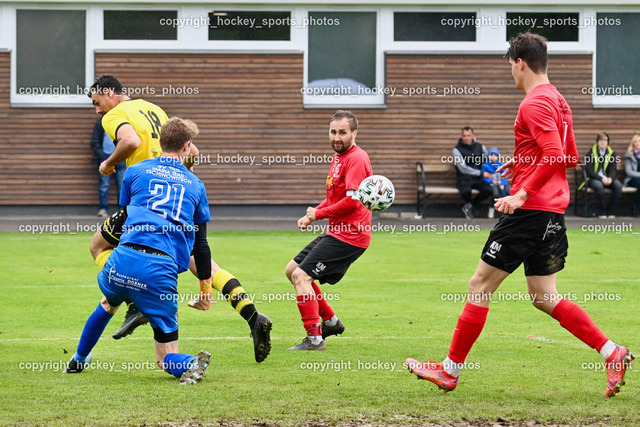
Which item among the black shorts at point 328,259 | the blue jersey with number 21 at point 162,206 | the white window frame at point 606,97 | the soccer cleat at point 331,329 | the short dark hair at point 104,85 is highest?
the white window frame at point 606,97

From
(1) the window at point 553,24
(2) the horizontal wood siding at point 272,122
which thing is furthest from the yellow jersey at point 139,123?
(1) the window at point 553,24

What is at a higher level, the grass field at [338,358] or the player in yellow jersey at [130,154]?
the player in yellow jersey at [130,154]

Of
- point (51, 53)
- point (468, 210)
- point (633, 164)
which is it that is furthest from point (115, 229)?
point (633, 164)

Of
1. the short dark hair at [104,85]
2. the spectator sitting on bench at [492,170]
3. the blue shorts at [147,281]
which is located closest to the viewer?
the blue shorts at [147,281]

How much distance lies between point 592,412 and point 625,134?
1888 centimetres

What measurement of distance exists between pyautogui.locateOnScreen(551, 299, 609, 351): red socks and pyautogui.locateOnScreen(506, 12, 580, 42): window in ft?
58.5

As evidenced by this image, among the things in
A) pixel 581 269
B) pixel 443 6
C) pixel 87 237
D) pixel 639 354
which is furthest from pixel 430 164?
pixel 639 354

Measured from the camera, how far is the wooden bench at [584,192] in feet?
75.0

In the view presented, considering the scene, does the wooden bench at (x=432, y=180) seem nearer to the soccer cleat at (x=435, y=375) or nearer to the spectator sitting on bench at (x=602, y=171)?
the spectator sitting on bench at (x=602, y=171)

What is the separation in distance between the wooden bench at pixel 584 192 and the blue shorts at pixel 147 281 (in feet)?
56.6

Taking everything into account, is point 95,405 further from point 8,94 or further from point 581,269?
point 8,94

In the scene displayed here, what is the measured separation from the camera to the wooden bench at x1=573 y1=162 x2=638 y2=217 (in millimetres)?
22875

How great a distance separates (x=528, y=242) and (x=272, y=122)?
17.0 metres

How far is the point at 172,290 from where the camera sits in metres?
6.85
